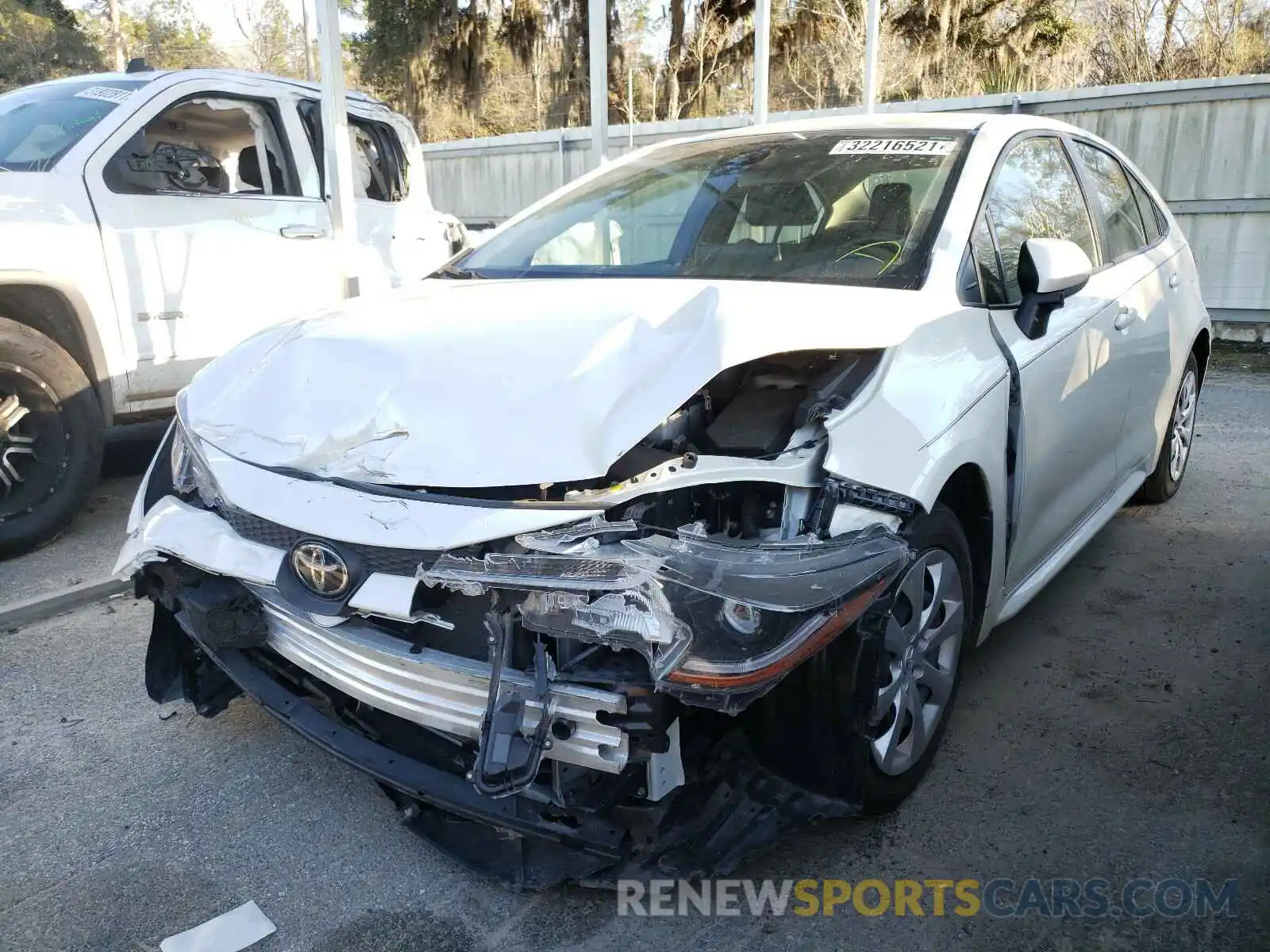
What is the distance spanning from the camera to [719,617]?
1.98 meters

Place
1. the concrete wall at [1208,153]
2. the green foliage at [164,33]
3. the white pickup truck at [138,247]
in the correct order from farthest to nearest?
the green foliage at [164,33] → the concrete wall at [1208,153] → the white pickup truck at [138,247]

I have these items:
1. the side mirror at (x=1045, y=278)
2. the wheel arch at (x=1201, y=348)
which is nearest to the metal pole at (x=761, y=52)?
the wheel arch at (x=1201, y=348)

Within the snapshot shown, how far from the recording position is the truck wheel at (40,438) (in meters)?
4.41

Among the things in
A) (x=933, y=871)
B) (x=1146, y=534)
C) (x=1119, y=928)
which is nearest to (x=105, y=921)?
(x=933, y=871)

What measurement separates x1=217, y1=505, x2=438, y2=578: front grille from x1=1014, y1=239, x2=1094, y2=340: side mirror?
189 centimetres

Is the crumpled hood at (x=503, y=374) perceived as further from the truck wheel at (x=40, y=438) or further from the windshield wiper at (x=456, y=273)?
the truck wheel at (x=40, y=438)

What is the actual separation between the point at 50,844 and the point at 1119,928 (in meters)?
2.59

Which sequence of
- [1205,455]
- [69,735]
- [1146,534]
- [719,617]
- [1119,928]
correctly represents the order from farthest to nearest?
[1205,455]
[1146,534]
[69,735]
[1119,928]
[719,617]

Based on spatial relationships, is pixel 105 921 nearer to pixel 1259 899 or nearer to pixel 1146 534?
pixel 1259 899

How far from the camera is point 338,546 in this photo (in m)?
2.17

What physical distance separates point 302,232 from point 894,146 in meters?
3.52

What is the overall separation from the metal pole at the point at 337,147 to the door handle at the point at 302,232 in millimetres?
103

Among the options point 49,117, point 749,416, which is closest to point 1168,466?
point 749,416

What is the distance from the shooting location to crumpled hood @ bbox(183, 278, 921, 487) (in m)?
2.16
